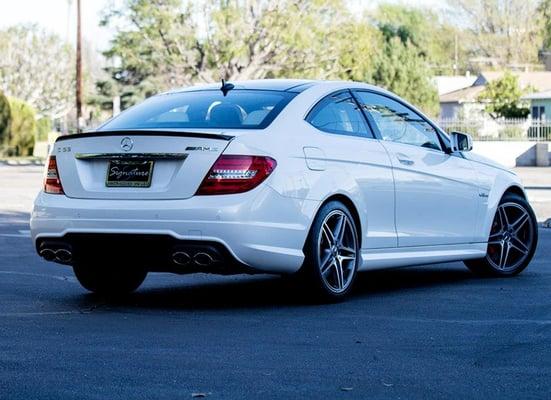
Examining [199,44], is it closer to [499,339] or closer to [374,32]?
[374,32]

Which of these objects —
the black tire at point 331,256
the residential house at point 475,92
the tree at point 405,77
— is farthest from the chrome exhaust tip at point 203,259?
the tree at point 405,77

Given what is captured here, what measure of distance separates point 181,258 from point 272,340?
1.24 m

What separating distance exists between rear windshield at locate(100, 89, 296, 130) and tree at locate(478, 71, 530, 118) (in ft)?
197

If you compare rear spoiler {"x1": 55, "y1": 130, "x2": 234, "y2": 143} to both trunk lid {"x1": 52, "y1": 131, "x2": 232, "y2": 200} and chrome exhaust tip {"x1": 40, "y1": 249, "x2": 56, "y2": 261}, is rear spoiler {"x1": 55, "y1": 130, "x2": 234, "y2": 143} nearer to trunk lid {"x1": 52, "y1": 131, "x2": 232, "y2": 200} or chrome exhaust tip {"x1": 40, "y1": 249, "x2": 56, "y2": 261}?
trunk lid {"x1": 52, "y1": 131, "x2": 232, "y2": 200}

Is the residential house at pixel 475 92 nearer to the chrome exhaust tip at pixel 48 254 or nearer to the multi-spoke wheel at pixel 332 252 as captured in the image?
the multi-spoke wheel at pixel 332 252

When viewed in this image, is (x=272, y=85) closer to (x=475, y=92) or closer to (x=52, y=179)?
(x=52, y=179)

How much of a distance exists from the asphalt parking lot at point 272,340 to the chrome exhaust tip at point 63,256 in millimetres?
302

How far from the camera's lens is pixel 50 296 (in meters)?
9.27

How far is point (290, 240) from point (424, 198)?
1791 mm

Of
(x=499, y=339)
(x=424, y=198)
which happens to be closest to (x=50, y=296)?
(x=424, y=198)

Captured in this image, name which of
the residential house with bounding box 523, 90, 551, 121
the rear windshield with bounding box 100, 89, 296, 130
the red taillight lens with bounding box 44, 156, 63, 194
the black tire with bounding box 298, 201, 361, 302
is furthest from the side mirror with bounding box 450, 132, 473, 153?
the residential house with bounding box 523, 90, 551, 121

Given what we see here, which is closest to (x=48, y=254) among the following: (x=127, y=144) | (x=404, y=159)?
(x=127, y=144)

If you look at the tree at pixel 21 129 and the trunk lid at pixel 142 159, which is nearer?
the trunk lid at pixel 142 159

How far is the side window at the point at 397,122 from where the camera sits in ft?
31.7
